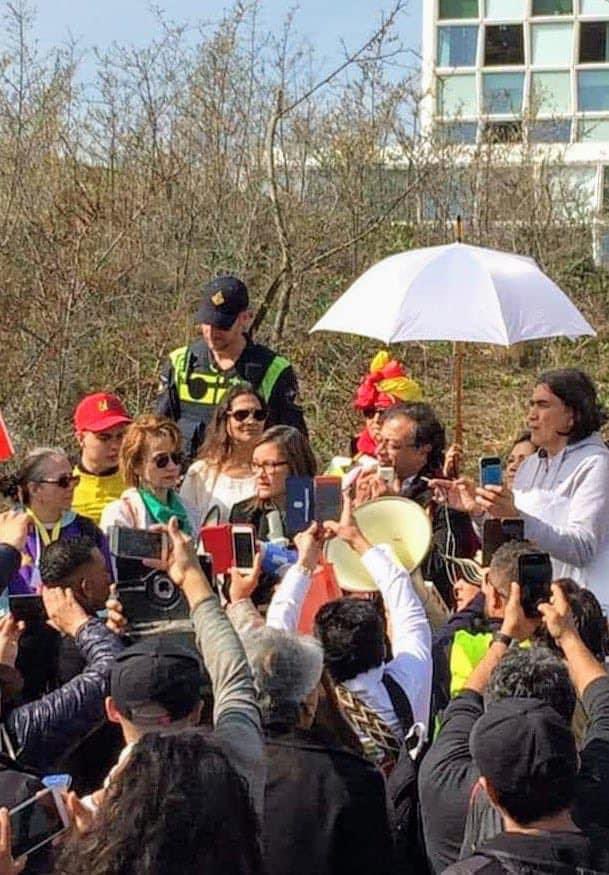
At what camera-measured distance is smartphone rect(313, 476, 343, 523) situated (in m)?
4.64

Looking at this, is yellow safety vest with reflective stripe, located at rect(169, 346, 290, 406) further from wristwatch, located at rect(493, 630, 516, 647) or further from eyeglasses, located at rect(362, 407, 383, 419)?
wristwatch, located at rect(493, 630, 516, 647)

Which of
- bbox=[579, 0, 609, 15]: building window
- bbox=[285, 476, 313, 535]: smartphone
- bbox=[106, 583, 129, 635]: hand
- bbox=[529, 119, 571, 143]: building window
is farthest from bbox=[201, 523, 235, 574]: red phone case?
bbox=[579, 0, 609, 15]: building window

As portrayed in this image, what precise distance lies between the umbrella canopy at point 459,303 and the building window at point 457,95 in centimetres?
711

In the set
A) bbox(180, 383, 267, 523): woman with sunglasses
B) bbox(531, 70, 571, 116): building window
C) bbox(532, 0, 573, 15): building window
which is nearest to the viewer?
bbox(180, 383, 267, 523): woman with sunglasses

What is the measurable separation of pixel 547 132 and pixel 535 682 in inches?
459

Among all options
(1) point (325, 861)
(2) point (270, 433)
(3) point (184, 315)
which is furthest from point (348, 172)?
(1) point (325, 861)

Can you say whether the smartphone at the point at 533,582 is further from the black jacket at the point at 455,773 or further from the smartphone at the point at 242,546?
the smartphone at the point at 242,546

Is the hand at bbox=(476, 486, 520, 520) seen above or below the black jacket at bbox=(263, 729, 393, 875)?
above

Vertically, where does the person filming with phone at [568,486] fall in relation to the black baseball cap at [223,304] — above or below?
below

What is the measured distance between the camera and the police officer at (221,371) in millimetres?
6332

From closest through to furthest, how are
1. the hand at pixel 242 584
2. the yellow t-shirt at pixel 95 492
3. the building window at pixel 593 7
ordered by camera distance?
the hand at pixel 242 584 < the yellow t-shirt at pixel 95 492 < the building window at pixel 593 7

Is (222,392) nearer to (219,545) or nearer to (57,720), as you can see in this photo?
(219,545)

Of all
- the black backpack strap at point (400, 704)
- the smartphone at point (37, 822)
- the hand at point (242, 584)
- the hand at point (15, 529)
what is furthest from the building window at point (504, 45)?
the smartphone at point (37, 822)

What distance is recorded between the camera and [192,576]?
123 inches
